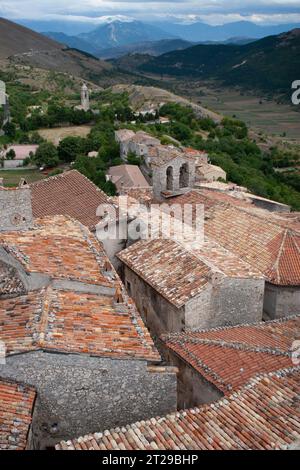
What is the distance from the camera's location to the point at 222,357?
40.0ft

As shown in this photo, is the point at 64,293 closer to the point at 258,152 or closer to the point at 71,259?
the point at 71,259

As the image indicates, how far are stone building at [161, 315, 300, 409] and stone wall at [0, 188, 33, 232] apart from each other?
6006 millimetres

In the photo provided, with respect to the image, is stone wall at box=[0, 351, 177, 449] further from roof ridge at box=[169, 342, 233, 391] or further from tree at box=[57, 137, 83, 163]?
tree at box=[57, 137, 83, 163]

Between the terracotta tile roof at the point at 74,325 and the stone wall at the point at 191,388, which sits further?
the stone wall at the point at 191,388

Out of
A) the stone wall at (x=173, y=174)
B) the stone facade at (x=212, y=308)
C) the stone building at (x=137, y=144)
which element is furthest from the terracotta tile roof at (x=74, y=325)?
the stone building at (x=137, y=144)

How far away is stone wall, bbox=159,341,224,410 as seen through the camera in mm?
11719

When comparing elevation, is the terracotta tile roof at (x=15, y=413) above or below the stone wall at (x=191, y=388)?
above

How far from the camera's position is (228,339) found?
42.9 ft

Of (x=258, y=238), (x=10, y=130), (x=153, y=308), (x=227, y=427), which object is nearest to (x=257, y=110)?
(x=10, y=130)

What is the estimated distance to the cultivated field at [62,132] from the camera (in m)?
67.7

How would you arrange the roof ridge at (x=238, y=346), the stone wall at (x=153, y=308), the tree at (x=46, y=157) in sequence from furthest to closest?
the tree at (x=46, y=157)
the stone wall at (x=153, y=308)
the roof ridge at (x=238, y=346)

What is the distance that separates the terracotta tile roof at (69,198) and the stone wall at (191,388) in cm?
888
